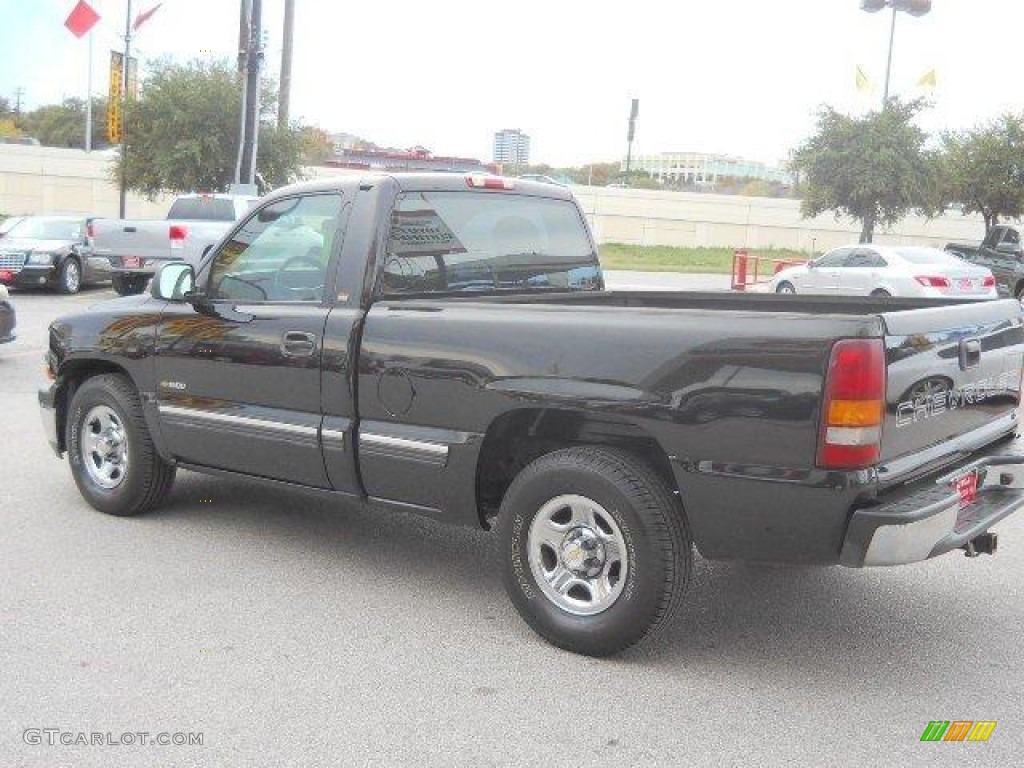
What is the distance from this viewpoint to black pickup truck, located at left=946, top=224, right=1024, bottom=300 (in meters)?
23.5

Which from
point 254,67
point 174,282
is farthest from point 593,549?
point 254,67

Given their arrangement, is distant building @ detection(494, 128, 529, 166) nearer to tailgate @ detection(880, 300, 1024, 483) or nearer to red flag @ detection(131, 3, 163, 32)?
red flag @ detection(131, 3, 163, 32)

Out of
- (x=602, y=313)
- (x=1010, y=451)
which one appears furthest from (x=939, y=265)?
(x=602, y=313)

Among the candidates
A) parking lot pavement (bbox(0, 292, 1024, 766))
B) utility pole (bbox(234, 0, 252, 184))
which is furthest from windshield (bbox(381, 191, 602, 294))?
utility pole (bbox(234, 0, 252, 184))

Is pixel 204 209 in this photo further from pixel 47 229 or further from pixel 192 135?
pixel 192 135

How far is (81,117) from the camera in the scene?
8262 cm

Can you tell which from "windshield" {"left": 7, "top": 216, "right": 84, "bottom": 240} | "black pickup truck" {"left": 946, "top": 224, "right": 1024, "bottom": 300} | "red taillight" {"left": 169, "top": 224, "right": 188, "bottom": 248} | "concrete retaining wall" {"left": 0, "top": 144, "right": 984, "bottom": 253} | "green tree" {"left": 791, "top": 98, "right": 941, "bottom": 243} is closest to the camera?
"red taillight" {"left": 169, "top": 224, "right": 188, "bottom": 248}

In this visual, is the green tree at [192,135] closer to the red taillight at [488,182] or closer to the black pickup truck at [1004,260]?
the black pickup truck at [1004,260]

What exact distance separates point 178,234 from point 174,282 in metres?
13.1

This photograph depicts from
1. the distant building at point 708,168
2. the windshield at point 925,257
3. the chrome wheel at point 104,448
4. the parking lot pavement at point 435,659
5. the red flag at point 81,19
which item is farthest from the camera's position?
the distant building at point 708,168

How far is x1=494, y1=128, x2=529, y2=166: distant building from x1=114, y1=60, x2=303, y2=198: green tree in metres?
56.4

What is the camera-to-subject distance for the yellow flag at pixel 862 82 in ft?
135

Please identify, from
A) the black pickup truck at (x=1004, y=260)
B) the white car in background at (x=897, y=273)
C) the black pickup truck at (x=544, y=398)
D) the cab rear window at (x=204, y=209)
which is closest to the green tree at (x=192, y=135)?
the cab rear window at (x=204, y=209)

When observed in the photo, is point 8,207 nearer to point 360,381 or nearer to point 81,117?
point 81,117
